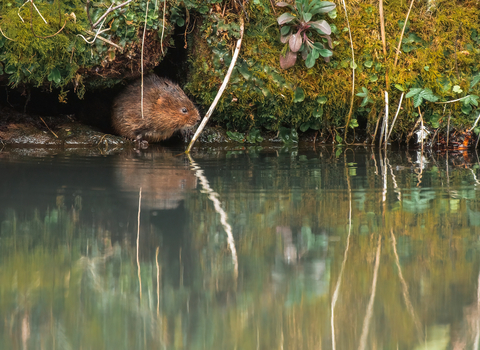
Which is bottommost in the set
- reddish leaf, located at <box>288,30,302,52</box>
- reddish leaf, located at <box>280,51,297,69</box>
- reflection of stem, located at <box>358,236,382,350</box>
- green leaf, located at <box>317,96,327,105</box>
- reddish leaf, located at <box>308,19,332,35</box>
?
reflection of stem, located at <box>358,236,382,350</box>

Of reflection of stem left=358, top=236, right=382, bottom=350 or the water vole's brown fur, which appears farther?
the water vole's brown fur

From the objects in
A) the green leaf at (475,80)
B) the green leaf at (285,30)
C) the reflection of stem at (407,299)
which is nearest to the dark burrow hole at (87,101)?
the green leaf at (285,30)

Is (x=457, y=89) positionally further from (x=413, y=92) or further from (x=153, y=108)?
(x=153, y=108)

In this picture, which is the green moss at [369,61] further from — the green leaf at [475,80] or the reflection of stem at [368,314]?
the reflection of stem at [368,314]

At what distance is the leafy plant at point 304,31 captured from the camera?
4.69 metres

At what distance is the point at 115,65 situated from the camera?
4988 mm

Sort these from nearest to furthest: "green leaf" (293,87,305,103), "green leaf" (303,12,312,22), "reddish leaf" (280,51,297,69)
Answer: "green leaf" (303,12,312,22) → "reddish leaf" (280,51,297,69) → "green leaf" (293,87,305,103)

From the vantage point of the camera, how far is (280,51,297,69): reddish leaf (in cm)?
495

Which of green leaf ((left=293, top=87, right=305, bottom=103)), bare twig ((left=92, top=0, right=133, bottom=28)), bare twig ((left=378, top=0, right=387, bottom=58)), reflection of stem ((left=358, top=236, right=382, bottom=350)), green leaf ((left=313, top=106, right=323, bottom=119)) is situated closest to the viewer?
reflection of stem ((left=358, top=236, right=382, bottom=350))

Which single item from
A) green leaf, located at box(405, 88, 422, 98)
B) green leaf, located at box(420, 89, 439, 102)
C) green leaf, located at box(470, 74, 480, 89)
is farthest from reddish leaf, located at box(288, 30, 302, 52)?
green leaf, located at box(470, 74, 480, 89)

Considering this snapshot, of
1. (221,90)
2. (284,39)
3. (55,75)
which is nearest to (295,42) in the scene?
(284,39)

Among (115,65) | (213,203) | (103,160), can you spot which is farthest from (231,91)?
(213,203)

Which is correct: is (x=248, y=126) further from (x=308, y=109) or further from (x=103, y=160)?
(x=103, y=160)

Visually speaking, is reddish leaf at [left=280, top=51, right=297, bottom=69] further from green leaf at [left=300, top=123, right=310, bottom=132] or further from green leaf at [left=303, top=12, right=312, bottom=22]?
green leaf at [left=300, top=123, right=310, bottom=132]
